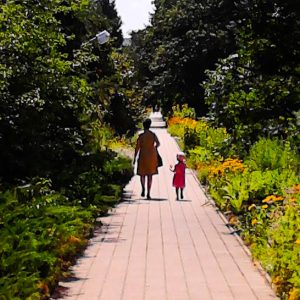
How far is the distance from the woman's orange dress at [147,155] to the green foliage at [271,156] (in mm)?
2387

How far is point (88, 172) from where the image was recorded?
14.0 meters

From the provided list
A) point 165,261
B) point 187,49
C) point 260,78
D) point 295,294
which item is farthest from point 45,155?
point 187,49

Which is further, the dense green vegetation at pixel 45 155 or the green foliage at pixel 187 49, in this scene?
the green foliage at pixel 187 49

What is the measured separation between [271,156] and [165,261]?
581cm

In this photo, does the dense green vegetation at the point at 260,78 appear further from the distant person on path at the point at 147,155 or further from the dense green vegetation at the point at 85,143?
the distant person on path at the point at 147,155

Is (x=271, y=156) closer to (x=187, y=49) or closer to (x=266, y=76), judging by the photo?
(x=266, y=76)

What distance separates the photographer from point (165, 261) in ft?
28.3

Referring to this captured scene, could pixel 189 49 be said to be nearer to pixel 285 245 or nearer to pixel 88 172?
pixel 88 172

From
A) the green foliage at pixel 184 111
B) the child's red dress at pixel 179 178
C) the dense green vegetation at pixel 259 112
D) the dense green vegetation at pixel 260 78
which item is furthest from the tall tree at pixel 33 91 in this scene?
the green foliage at pixel 184 111

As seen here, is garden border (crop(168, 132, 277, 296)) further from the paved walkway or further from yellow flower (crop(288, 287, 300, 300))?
yellow flower (crop(288, 287, 300, 300))

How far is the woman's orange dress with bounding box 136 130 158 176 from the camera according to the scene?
15781mm

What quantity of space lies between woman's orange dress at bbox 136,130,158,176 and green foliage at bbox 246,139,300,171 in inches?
94.0

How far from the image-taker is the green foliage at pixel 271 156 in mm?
13445

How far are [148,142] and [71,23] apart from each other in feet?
11.2
